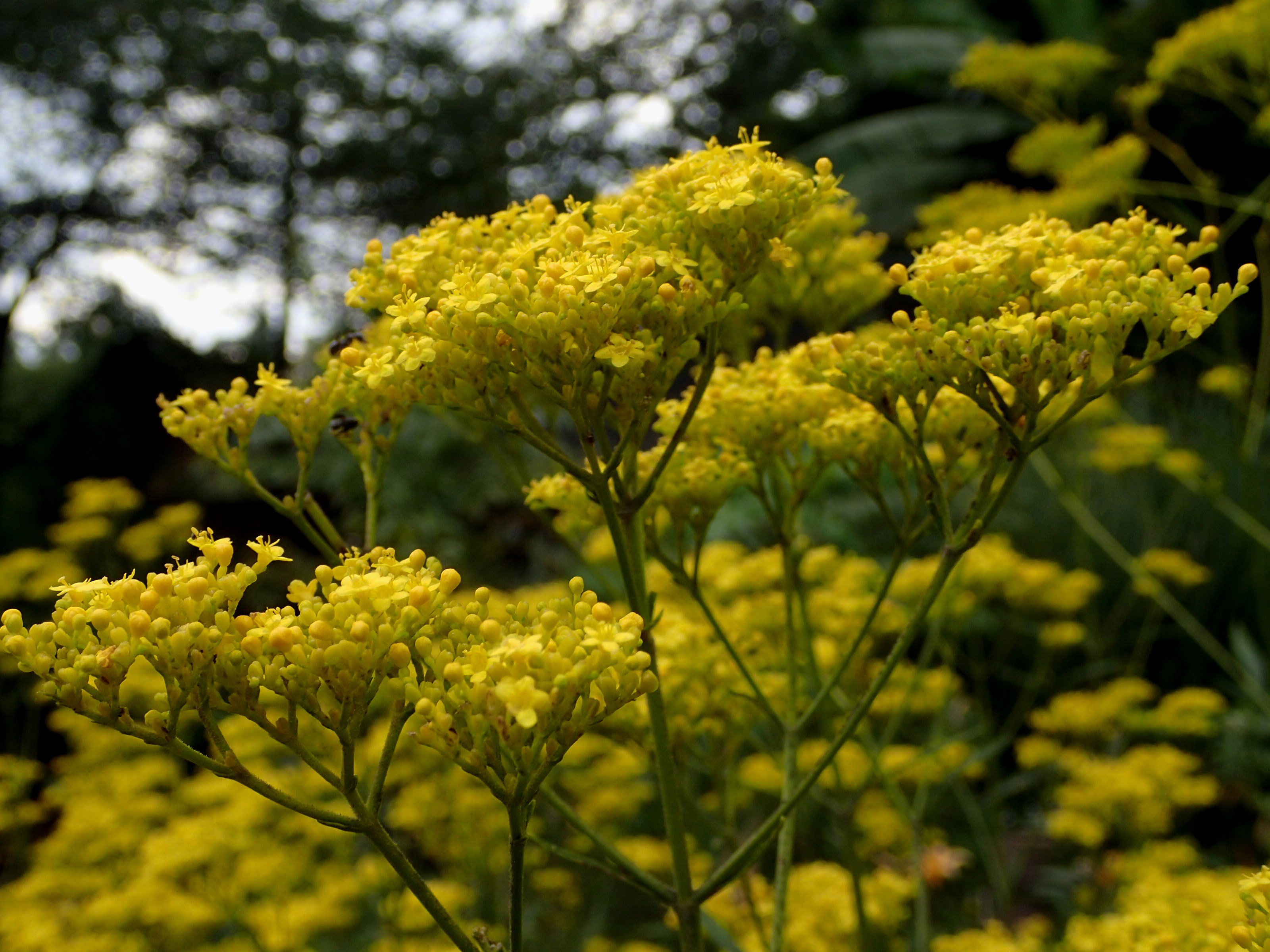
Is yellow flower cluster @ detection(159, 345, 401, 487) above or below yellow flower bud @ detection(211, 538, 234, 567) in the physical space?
above

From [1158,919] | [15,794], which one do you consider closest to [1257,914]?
[1158,919]

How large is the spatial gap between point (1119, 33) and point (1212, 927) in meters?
13.0

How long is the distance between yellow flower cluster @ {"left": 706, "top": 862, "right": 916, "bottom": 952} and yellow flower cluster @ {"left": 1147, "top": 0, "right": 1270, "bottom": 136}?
3110 millimetres

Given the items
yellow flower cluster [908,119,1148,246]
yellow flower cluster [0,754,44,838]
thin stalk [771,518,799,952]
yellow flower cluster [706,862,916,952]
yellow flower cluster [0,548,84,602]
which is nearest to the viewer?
thin stalk [771,518,799,952]

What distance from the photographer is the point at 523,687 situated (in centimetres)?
92

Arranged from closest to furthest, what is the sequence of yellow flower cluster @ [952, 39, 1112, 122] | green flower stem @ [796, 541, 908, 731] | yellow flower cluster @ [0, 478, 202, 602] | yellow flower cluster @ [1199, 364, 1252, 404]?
green flower stem @ [796, 541, 908, 731]
yellow flower cluster @ [1199, 364, 1252, 404]
yellow flower cluster @ [952, 39, 1112, 122]
yellow flower cluster @ [0, 478, 202, 602]

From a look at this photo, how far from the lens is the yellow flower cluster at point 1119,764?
3.39 metres

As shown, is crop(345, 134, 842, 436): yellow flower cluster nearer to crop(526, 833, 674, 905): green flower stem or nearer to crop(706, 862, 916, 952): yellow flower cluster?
crop(526, 833, 674, 905): green flower stem

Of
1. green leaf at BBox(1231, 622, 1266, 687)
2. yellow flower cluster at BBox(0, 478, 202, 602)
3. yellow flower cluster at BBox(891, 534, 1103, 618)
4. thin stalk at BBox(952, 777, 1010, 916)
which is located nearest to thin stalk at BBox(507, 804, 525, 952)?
yellow flower cluster at BBox(891, 534, 1103, 618)

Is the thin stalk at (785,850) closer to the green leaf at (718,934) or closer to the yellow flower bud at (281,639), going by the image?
the green leaf at (718,934)

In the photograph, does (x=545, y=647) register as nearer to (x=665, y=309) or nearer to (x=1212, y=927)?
(x=665, y=309)

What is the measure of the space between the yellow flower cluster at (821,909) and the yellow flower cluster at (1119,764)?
1057mm

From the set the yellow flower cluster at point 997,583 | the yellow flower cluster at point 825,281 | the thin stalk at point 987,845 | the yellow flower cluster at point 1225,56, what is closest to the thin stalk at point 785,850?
the yellow flower cluster at point 825,281

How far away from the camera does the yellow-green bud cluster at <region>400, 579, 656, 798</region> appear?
3.07 ft
